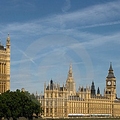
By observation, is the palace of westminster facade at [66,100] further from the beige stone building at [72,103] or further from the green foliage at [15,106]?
the green foliage at [15,106]

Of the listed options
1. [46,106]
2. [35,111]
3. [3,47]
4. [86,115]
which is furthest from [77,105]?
[35,111]

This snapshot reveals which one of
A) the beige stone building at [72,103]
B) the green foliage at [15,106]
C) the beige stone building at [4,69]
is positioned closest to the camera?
the green foliage at [15,106]

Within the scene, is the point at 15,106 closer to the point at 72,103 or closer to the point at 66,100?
the point at 66,100

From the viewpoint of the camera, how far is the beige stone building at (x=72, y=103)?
493 ft

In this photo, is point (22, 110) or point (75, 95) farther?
point (75, 95)

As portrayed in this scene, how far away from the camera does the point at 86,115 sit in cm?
16600

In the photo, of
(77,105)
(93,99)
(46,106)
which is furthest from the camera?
(93,99)

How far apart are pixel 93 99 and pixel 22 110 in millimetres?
97656

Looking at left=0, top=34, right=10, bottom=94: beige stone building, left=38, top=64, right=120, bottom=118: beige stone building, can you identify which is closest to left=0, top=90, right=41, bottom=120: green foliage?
left=0, top=34, right=10, bottom=94: beige stone building

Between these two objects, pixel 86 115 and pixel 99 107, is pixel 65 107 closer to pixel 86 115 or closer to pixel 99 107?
pixel 86 115

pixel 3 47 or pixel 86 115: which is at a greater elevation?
pixel 3 47

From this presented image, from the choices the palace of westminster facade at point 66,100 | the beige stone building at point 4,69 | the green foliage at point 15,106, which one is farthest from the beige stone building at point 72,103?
the green foliage at point 15,106

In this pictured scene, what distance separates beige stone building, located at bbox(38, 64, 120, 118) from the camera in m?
150

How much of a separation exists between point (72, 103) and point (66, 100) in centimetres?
552
